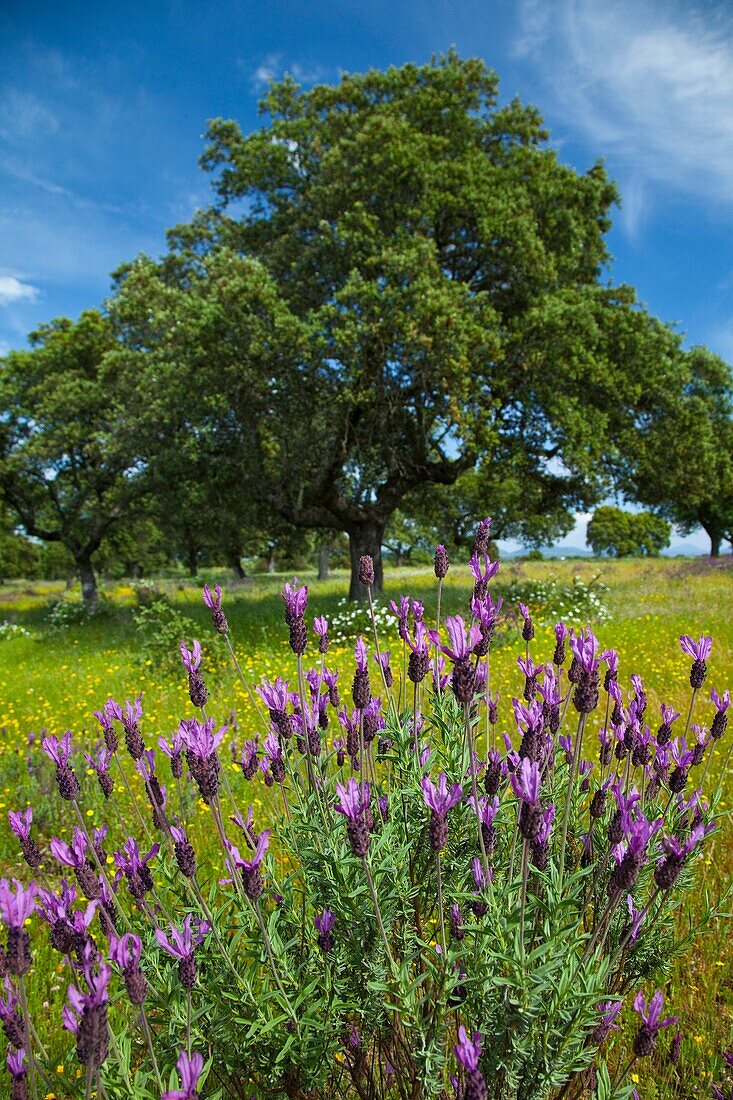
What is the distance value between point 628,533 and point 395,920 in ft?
216

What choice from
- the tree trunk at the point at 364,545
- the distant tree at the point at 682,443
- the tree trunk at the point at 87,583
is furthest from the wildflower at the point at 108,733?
the tree trunk at the point at 87,583

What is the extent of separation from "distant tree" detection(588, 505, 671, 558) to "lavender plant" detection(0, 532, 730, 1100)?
201 feet

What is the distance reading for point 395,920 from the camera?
2.05 meters

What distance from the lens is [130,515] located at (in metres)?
19.1

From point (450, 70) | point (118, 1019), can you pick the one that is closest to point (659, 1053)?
point (118, 1019)

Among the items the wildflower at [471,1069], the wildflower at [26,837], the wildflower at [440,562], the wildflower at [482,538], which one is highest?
the wildflower at [482,538]

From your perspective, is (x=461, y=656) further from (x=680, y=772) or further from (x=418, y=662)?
(x=680, y=772)

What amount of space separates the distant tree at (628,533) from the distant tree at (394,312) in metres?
49.3

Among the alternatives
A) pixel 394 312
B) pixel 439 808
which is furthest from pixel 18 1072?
pixel 394 312

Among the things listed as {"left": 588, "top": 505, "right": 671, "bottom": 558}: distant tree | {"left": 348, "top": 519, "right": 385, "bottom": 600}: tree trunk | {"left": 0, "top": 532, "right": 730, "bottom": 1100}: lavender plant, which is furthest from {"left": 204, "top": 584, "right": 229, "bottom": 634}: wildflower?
{"left": 588, "top": 505, "right": 671, "bottom": 558}: distant tree

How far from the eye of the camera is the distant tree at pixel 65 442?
57.4ft

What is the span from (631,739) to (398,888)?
39.6 inches

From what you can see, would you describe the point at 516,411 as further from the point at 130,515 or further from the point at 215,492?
the point at 130,515

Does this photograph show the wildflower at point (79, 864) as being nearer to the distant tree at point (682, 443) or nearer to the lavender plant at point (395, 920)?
the lavender plant at point (395, 920)
